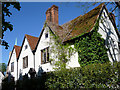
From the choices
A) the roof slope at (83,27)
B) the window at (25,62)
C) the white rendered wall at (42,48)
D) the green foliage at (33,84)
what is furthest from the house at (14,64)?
the roof slope at (83,27)

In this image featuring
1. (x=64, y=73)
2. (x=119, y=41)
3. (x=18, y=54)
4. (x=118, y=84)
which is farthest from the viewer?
(x=18, y=54)

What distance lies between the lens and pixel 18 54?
25797 mm

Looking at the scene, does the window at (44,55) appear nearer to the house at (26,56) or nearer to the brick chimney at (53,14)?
the house at (26,56)

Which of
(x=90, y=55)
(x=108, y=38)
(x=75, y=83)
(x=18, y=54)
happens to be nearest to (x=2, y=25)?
(x=75, y=83)

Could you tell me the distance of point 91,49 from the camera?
13430 millimetres

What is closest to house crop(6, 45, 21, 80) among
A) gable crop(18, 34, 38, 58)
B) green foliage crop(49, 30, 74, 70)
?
gable crop(18, 34, 38, 58)

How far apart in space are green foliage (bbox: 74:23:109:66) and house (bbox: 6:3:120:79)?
60 cm

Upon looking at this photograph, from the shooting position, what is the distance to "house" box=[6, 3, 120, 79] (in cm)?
1532

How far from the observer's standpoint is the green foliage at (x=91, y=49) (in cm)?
1327

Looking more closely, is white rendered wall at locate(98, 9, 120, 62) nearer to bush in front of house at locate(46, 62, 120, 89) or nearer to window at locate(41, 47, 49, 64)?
bush in front of house at locate(46, 62, 120, 89)

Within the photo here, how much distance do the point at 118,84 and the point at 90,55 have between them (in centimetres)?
550

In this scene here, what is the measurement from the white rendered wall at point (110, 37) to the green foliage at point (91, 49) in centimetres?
131

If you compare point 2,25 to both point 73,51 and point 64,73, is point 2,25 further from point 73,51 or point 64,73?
point 73,51

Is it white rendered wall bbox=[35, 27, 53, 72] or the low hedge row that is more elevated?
white rendered wall bbox=[35, 27, 53, 72]
